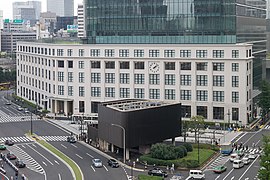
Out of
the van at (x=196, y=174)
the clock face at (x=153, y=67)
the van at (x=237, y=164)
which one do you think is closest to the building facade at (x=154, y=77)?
the clock face at (x=153, y=67)

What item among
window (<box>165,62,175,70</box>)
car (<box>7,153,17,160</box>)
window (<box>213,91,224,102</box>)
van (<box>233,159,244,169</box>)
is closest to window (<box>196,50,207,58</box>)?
window (<box>165,62,175,70</box>)

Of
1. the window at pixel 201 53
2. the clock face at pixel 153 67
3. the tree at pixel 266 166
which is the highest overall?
the window at pixel 201 53

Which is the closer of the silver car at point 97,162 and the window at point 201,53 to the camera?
the silver car at point 97,162

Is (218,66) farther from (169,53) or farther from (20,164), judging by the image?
(20,164)

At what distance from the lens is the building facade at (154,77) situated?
3383 inches

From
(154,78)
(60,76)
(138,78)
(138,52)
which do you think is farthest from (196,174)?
(60,76)

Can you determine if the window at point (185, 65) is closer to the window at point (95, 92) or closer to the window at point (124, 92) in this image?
the window at point (124, 92)

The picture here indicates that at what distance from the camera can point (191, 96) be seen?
88.6 m

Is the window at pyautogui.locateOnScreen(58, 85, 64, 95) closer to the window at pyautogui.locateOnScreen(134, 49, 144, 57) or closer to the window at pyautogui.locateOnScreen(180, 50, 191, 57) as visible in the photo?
the window at pyautogui.locateOnScreen(134, 49, 144, 57)

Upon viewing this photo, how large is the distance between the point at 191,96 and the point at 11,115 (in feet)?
113

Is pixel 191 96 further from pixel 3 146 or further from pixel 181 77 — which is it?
pixel 3 146

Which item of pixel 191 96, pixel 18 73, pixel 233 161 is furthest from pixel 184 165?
pixel 18 73

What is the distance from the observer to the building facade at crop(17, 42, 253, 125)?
282ft

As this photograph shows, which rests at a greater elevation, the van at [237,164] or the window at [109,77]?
the window at [109,77]
